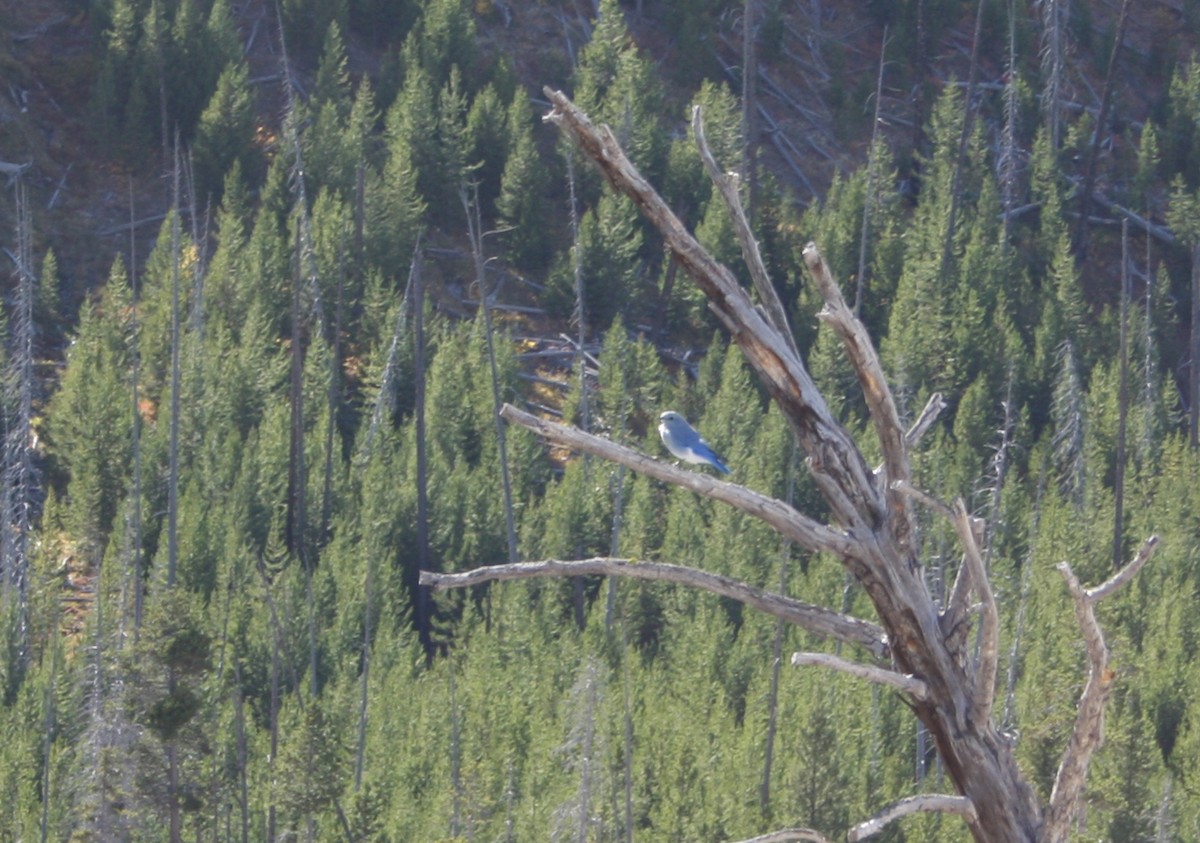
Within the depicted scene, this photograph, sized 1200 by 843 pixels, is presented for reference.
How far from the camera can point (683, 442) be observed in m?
11.8

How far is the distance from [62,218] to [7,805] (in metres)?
16.8

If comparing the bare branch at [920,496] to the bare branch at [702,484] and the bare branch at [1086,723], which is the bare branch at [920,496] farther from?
the bare branch at [1086,723]

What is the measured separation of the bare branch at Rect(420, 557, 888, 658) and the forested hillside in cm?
1084

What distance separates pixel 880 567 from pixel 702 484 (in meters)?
0.48

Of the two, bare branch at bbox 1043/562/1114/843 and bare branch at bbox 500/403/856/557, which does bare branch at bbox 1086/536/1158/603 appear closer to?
bare branch at bbox 1043/562/1114/843

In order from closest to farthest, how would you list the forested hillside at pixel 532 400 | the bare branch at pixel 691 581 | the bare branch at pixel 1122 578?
1. the bare branch at pixel 691 581
2. the bare branch at pixel 1122 578
3. the forested hillside at pixel 532 400

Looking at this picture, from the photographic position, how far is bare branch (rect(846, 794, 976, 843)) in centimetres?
399

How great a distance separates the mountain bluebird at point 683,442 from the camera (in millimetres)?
10898

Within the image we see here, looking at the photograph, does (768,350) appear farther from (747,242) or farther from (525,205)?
(525,205)

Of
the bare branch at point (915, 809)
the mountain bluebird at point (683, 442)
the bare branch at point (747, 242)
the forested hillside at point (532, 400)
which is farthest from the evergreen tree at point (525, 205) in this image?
the bare branch at point (915, 809)

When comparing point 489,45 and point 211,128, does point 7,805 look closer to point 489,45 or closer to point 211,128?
point 211,128

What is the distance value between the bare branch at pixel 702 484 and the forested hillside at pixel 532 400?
1099cm

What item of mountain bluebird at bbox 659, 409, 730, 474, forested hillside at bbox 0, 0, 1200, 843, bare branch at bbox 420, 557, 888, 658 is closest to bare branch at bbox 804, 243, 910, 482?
bare branch at bbox 420, 557, 888, 658

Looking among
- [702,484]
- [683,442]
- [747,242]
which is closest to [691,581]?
[702,484]
